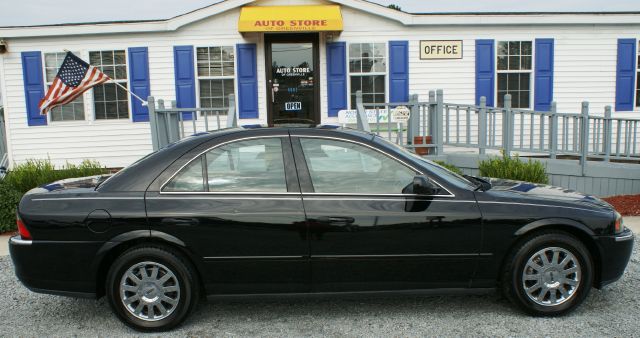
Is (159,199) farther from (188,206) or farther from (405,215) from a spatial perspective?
(405,215)

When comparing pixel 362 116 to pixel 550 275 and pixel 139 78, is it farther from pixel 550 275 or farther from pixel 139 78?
pixel 550 275

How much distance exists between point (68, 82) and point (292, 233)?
23.3 ft

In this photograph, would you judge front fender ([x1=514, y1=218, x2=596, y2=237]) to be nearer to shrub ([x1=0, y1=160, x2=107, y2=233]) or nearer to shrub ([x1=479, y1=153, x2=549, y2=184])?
shrub ([x1=479, y1=153, x2=549, y2=184])

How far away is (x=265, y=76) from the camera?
35.0ft

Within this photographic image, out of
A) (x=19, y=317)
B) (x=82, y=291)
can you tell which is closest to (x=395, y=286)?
(x=82, y=291)

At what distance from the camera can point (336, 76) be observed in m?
10.7

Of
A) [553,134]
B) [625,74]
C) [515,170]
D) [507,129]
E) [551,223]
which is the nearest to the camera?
[551,223]

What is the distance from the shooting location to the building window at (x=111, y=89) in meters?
10.6

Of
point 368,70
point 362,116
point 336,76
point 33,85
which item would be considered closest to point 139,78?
point 33,85

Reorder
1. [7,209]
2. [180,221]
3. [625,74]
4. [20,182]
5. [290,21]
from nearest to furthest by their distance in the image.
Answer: [180,221]
[7,209]
[20,182]
[290,21]
[625,74]

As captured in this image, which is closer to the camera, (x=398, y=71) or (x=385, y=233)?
(x=385, y=233)

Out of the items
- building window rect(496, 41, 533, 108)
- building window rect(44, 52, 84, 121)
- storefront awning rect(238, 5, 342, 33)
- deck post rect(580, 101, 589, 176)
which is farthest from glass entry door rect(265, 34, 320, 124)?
deck post rect(580, 101, 589, 176)

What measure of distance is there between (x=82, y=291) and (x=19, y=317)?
0.83 metres

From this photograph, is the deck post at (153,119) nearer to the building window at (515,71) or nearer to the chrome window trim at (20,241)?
the chrome window trim at (20,241)
